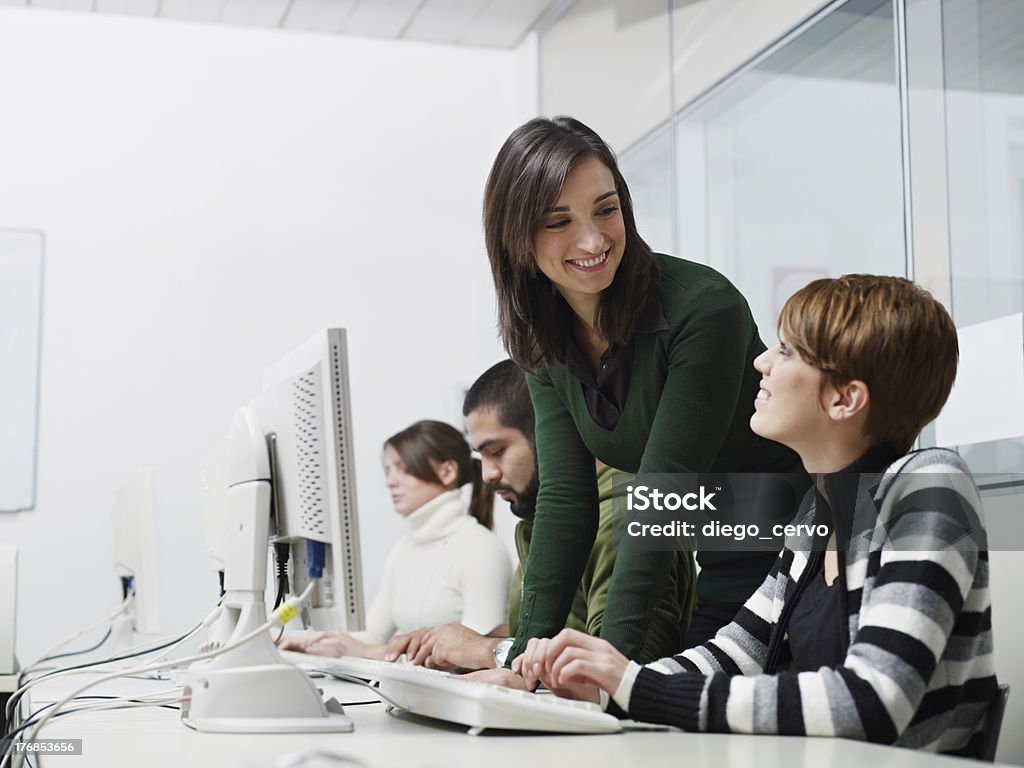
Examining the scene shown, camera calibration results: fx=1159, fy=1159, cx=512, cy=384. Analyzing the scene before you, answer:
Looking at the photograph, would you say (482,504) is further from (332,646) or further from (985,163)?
(985,163)

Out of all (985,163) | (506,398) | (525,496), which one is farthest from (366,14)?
(985,163)

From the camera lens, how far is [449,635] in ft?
7.39

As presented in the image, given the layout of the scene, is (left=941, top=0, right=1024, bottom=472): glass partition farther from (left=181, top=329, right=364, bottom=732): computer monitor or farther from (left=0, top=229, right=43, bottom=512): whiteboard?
(left=0, top=229, right=43, bottom=512): whiteboard

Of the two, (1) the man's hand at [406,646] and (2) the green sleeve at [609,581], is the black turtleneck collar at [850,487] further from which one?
(1) the man's hand at [406,646]

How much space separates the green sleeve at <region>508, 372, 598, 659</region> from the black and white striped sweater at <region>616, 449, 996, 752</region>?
0.45m

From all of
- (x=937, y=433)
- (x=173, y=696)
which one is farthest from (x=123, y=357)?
(x=937, y=433)

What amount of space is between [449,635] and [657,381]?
85 cm

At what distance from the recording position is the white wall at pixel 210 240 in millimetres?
4027

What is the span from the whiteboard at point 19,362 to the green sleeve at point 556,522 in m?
2.71

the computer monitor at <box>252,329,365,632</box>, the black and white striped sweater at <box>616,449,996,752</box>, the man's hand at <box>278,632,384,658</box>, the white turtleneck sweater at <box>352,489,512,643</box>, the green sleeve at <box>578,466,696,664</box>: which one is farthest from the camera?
the white turtleneck sweater at <box>352,489,512,643</box>

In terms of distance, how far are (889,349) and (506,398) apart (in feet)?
4.35

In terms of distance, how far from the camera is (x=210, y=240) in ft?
13.9

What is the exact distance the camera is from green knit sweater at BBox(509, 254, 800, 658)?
1513 mm

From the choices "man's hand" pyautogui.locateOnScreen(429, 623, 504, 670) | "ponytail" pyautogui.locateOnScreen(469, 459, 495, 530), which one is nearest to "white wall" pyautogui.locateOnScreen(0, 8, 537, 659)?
"ponytail" pyautogui.locateOnScreen(469, 459, 495, 530)
